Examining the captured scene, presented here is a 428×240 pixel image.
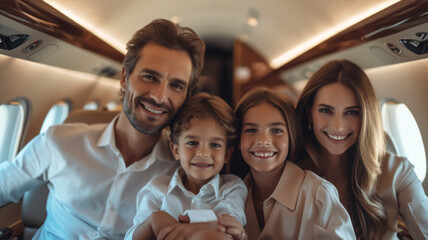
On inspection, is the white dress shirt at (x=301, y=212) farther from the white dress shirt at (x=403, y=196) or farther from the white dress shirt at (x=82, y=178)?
the white dress shirt at (x=82, y=178)

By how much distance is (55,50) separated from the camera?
1706 millimetres

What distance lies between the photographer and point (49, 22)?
58.1 inches

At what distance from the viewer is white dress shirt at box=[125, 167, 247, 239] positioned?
1.28 metres

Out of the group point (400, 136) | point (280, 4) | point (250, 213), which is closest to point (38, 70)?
point (250, 213)

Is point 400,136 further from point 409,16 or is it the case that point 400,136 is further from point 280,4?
point 280,4

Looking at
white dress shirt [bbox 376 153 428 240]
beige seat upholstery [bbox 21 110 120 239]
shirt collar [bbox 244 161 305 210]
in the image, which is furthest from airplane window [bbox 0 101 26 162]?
white dress shirt [bbox 376 153 428 240]

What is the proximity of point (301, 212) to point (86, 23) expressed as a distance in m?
1.63

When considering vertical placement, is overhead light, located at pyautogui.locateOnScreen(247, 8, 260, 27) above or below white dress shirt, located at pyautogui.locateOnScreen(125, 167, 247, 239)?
above

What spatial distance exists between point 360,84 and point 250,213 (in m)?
0.82

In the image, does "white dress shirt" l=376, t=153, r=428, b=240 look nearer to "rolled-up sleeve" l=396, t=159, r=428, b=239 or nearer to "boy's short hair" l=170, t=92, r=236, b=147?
"rolled-up sleeve" l=396, t=159, r=428, b=239

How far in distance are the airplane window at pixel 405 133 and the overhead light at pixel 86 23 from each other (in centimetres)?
183

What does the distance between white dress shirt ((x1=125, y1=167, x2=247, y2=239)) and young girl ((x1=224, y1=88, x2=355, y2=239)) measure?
124 millimetres

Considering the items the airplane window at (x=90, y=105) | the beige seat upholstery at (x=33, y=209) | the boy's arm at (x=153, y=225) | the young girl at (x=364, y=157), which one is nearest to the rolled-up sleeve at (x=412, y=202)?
the young girl at (x=364, y=157)

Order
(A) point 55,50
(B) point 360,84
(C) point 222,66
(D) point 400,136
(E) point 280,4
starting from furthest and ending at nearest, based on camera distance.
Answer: (C) point 222,66
(E) point 280,4
(D) point 400,136
(A) point 55,50
(B) point 360,84
